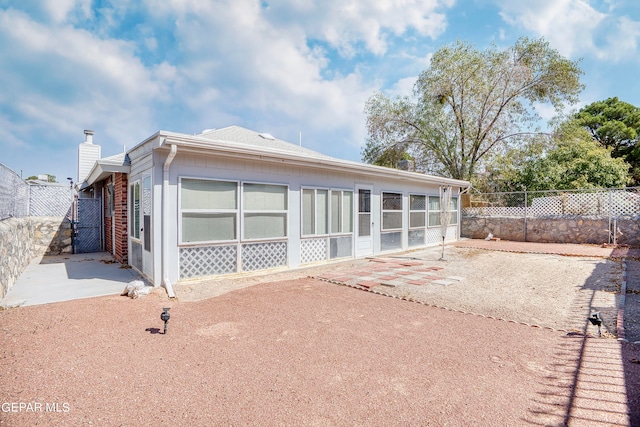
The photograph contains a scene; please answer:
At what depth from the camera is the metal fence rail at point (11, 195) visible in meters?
6.11

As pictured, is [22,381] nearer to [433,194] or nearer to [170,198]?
[170,198]

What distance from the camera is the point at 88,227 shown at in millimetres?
10492

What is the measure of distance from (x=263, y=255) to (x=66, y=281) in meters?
3.82

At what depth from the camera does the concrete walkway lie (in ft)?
16.4

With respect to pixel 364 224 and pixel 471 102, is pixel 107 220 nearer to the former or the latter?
pixel 364 224

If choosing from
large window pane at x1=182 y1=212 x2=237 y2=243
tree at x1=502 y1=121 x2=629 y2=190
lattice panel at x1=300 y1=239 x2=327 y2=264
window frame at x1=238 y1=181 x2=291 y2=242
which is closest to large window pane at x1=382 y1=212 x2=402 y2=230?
lattice panel at x1=300 y1=239 x2=327 y2=264

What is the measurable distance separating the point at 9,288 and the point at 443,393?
23.0ft

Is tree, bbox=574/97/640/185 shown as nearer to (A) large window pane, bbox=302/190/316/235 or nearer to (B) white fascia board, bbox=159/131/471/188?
(B) white fascia board, bbox=159/131/471/188

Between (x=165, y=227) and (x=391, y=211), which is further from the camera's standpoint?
(x=391, y=211)

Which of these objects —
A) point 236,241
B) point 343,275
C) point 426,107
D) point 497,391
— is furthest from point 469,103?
point 497,391

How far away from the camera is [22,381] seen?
8.32ft

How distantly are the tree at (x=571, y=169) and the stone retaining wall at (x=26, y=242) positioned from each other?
2066 cm

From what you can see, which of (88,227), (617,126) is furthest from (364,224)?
(617,126)

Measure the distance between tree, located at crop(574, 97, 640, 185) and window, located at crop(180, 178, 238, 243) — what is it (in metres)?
26.6
